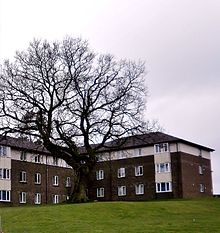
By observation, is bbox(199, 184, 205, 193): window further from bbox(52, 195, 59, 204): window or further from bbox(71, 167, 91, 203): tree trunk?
bbox(71, 167, 91, 203): tree trunk

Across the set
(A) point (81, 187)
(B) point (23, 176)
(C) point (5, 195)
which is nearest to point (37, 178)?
(B) point (23, 176)

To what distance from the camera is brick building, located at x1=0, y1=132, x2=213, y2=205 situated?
7381cm

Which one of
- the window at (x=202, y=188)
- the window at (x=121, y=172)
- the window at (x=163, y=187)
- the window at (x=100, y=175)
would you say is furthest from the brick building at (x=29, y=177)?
the window at (x=202, y=188)

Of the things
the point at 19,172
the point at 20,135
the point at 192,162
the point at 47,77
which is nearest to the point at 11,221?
the point at 20,135

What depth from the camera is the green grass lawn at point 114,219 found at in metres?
25.6

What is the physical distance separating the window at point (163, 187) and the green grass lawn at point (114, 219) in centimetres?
3086

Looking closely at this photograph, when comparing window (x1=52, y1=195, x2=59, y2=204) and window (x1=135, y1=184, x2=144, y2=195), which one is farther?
window (x1=52, y1=195, x2=59, y2=204)

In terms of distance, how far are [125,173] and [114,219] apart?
4978 cm

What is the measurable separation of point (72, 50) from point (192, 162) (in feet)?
103

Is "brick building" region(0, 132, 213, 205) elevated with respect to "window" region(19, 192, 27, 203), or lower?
elevated

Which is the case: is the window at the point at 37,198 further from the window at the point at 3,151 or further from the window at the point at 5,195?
the window at the point at 3,151

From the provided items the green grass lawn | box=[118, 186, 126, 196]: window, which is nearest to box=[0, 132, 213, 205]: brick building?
box=[118, 186, 126, 196]: window

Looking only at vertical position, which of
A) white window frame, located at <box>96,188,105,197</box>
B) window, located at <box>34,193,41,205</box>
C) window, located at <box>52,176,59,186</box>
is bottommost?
window, located at <box>34,193,41,205</box>

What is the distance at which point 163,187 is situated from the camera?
76.1m
